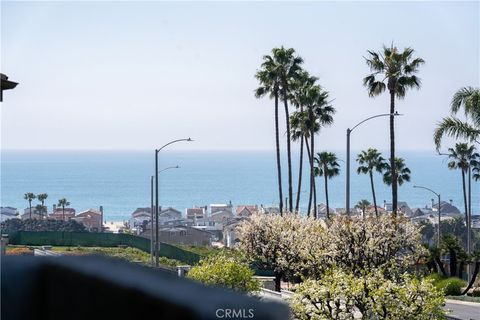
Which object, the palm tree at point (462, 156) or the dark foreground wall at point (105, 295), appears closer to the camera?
the dark foreground wall at point (105, 295)

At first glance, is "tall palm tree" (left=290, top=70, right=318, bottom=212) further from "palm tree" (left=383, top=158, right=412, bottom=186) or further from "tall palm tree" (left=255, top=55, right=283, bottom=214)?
"palm tree" (left=383, top=158, right=412, bottom=186)

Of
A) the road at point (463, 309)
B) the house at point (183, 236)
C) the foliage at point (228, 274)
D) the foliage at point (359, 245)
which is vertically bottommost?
the road at point (463, 309)

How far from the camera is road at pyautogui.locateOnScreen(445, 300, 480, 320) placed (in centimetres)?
3192

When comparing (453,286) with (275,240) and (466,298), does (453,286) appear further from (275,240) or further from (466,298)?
(275,240)

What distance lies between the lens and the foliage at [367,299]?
63.4 ft

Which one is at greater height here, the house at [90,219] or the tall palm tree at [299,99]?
the tall palm tree at [299,99]

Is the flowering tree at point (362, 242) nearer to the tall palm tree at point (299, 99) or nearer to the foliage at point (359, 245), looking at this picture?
the foliage at point (359, 245)

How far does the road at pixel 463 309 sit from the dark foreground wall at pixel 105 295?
29077 mm

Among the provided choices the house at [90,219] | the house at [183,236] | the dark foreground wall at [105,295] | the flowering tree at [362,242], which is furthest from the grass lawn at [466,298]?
the house at [90,219]

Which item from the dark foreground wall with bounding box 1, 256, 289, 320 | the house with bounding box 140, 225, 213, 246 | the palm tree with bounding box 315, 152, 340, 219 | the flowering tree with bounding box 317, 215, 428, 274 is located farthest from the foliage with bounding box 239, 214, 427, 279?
the house with bounding box 140, 225, 213, 246

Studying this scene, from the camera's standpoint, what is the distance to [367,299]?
776 inches

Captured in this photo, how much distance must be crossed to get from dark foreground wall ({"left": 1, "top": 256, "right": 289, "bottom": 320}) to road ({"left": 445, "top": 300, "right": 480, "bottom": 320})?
2908 centimetres

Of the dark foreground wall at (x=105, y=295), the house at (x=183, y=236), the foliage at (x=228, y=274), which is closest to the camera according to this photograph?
the dark foreground wall at (x=105, y=295)

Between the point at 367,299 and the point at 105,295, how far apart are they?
18374mm
